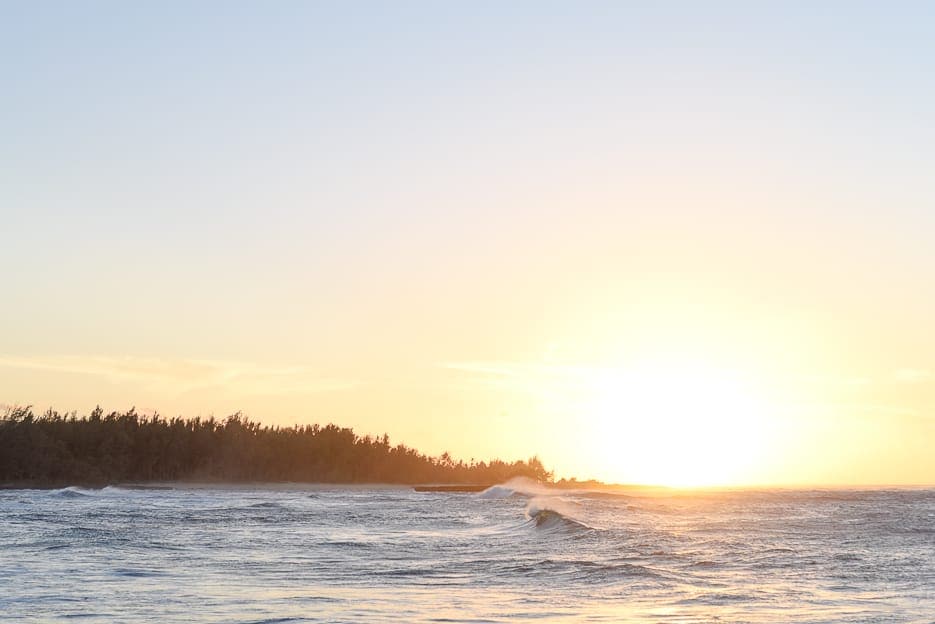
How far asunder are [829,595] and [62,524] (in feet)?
80.8

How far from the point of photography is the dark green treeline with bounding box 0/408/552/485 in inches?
3561

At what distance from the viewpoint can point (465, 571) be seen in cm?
2027

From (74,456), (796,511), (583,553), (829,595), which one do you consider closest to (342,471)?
(74,456)

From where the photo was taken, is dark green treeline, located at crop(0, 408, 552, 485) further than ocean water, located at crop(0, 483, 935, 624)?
Yes

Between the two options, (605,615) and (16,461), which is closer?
(605,615)

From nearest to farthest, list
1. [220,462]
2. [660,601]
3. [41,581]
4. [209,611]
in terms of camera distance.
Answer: [209,611] → [660,601] → [41,581] → [220,462]

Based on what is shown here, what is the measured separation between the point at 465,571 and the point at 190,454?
3612 inches

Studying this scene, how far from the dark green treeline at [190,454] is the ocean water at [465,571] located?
58771 millimetres

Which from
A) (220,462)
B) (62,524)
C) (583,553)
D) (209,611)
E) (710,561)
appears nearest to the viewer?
(209,611)

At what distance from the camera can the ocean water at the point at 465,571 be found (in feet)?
46.2

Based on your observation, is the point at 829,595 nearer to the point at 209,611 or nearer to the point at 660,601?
the point at 660,601

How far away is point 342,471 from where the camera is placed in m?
123

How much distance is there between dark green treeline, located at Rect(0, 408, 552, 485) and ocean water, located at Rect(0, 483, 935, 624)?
58771mm

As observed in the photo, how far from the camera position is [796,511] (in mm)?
44125
